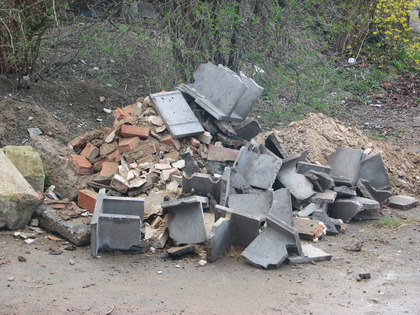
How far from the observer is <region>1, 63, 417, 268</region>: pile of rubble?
5.64 meters

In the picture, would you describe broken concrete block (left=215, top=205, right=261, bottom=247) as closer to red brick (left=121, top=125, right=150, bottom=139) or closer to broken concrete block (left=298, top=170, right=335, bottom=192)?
broken concrete block (left=298, top=170, right=335, bottom=192)

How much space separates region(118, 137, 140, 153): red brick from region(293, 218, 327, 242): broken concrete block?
206 centimetres

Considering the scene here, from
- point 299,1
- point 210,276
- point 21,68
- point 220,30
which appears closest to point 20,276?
point 210,276

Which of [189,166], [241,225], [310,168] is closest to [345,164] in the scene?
[310,168]

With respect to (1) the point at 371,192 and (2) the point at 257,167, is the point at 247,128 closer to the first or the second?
(2) the point at 257,167

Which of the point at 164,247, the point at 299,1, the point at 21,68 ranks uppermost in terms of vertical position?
the point at 299,1

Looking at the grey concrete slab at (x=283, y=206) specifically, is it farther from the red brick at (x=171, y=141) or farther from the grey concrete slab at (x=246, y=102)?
the grey concrete slab at (x=246, y=102)

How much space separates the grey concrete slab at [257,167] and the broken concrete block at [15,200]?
2.19 m

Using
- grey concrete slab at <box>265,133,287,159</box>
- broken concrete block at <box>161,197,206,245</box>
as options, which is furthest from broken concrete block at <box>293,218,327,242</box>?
grey concrete slab at <box>265,133,287,159</box>

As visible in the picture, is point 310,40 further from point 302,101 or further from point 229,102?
point 229,102

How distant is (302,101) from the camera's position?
10.3 meters

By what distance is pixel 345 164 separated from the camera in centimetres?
749

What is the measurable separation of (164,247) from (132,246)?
1.09 ft

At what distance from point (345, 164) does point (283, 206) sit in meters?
1.70
